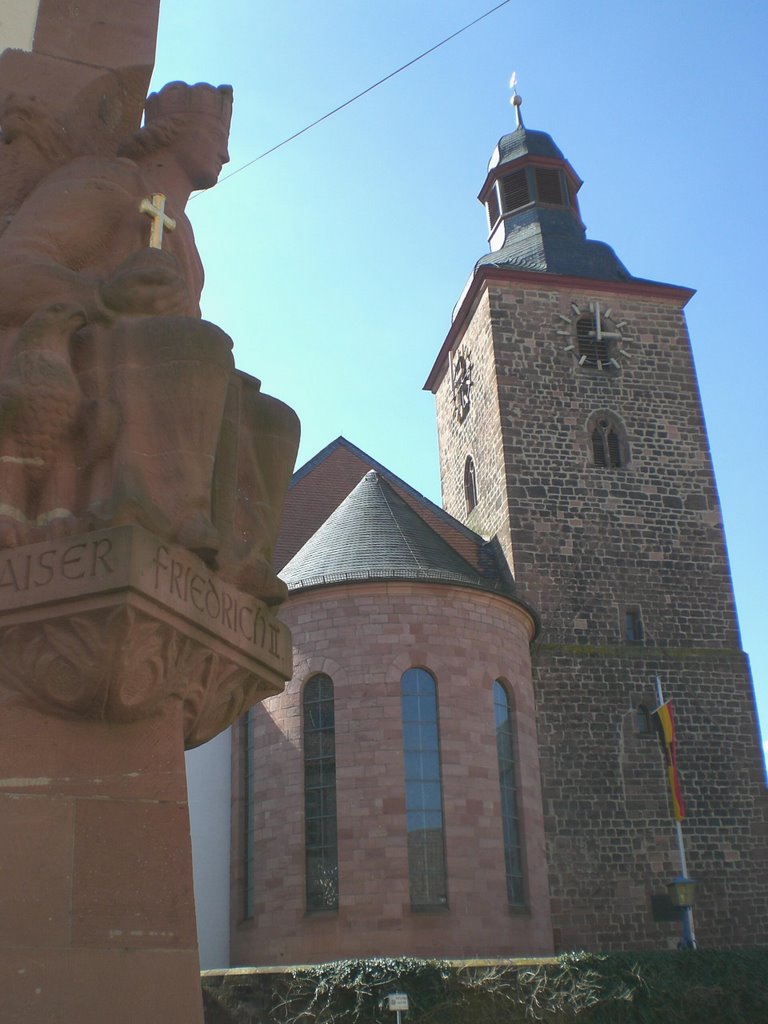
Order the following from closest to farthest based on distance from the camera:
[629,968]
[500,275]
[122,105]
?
[122,105] → [629,968] → [500,275]

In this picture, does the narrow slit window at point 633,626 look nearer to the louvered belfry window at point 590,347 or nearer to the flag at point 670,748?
the flag at point 670,748

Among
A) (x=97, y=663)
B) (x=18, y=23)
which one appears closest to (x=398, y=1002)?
(x=97, y=663)

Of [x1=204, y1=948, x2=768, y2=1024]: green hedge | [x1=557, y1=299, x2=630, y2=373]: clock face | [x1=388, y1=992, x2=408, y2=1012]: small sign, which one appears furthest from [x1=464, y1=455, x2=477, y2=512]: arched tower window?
[x1=388, y1=992, x2=408, y2=1012]: small sign

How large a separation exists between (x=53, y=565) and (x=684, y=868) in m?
19.9

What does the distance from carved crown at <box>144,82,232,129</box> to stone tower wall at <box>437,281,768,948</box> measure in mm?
18159

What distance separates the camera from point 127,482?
3.77 m

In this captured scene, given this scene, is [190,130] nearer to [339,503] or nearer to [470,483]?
[339,503]

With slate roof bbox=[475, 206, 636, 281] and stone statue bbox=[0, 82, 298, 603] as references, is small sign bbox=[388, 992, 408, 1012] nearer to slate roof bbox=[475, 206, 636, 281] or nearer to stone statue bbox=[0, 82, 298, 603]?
stone statue bbox=[0, 82, 298, 603]

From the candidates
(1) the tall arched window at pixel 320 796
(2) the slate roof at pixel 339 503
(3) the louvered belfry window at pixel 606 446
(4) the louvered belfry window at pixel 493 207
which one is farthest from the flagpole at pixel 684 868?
(4) the louvered belfry window at pixel 493 207

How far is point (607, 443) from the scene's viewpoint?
2652 cm

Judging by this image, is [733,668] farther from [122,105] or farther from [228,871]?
[122,105]

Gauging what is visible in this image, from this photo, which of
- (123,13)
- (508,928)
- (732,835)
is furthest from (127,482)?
(732,835)

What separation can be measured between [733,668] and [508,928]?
30.7 feet

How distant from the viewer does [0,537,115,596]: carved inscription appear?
3.51 metres
